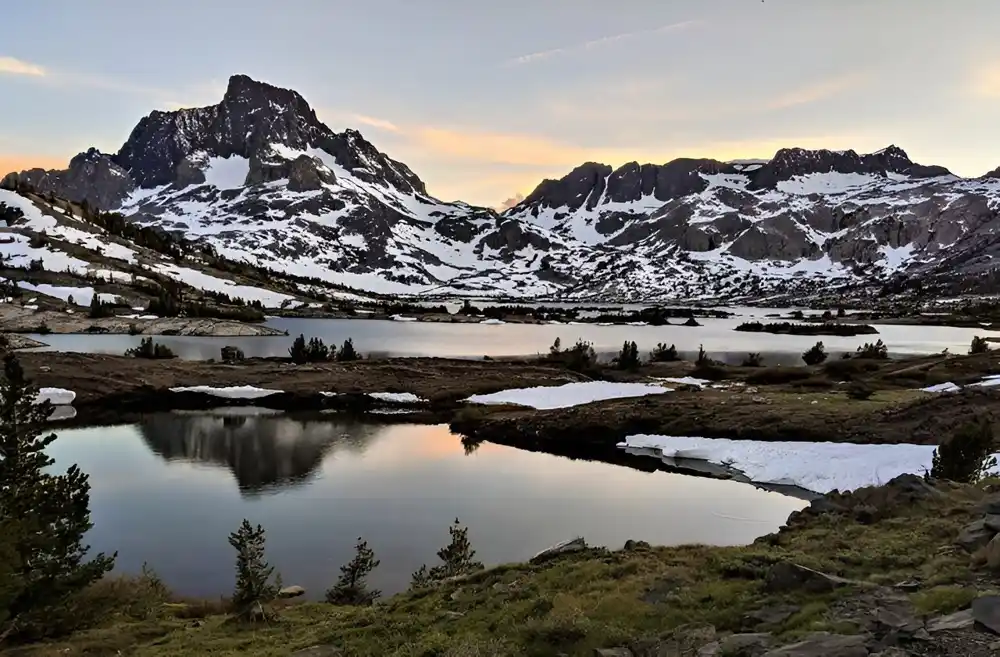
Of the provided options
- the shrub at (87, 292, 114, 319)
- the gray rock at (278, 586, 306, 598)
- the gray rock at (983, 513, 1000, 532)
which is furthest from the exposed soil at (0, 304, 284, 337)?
the gray rock at (983, 513, 1000, 532)

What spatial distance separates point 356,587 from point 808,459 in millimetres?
23273

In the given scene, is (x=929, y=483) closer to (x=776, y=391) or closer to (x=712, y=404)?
(x=712, y=404)

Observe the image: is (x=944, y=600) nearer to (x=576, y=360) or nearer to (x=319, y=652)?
(x=319, y=652)

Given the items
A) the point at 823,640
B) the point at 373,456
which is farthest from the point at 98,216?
the point at 823,640

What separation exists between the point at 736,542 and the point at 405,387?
121ft

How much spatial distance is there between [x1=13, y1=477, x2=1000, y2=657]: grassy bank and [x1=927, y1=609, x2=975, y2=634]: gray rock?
20 cm

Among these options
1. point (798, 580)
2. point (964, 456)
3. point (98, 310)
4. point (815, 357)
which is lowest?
point (798, 580)

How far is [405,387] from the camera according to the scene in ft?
182

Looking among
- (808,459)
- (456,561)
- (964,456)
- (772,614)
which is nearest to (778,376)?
(808,459)

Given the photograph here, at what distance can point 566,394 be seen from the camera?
5128 cm

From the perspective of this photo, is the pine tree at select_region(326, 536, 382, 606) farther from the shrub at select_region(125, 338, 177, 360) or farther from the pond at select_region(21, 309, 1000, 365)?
the pond at select_region(21, 309, 1000, 365)

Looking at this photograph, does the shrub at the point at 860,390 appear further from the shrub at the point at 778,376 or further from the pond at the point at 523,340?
the pond at the point at 523,340

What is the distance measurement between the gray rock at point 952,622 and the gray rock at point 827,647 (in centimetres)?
88

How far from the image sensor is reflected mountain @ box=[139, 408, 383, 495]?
107ft
